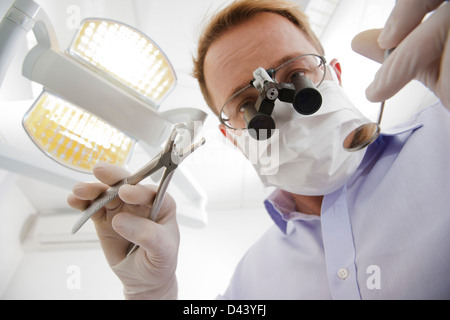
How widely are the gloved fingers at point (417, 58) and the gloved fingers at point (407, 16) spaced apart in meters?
0.03

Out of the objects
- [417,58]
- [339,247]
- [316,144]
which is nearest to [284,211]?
[339,247]

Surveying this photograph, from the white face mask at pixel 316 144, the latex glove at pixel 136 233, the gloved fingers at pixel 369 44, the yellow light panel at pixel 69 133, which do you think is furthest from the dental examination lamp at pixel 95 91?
the gloved fingers at pixel 369 44

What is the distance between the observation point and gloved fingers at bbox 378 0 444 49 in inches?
18.7

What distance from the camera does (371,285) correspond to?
71 cm

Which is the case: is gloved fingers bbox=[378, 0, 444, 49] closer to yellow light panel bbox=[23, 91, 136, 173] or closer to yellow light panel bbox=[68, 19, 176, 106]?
yellow light panel bbox=[68, 19, 176, 106]

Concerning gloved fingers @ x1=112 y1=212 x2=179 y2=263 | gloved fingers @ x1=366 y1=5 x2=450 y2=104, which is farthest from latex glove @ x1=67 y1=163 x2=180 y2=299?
gloved fingers @ x1=366 y1=5 x2=450 y2=104

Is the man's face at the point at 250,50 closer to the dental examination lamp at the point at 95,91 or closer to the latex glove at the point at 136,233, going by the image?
the dental examination lamp at the point at 95,91

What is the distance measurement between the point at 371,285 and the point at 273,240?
485 millimetres

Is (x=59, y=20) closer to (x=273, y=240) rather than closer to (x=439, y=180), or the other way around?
(x=273, y=240)

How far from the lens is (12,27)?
0.62m

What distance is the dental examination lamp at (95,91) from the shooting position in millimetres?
698

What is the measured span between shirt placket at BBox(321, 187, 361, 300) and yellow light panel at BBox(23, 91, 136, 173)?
0.66 metres

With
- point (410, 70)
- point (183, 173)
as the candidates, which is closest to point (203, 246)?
point (183, 173)

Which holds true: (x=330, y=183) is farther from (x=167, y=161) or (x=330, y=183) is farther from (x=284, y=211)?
(x=167, y=161)
